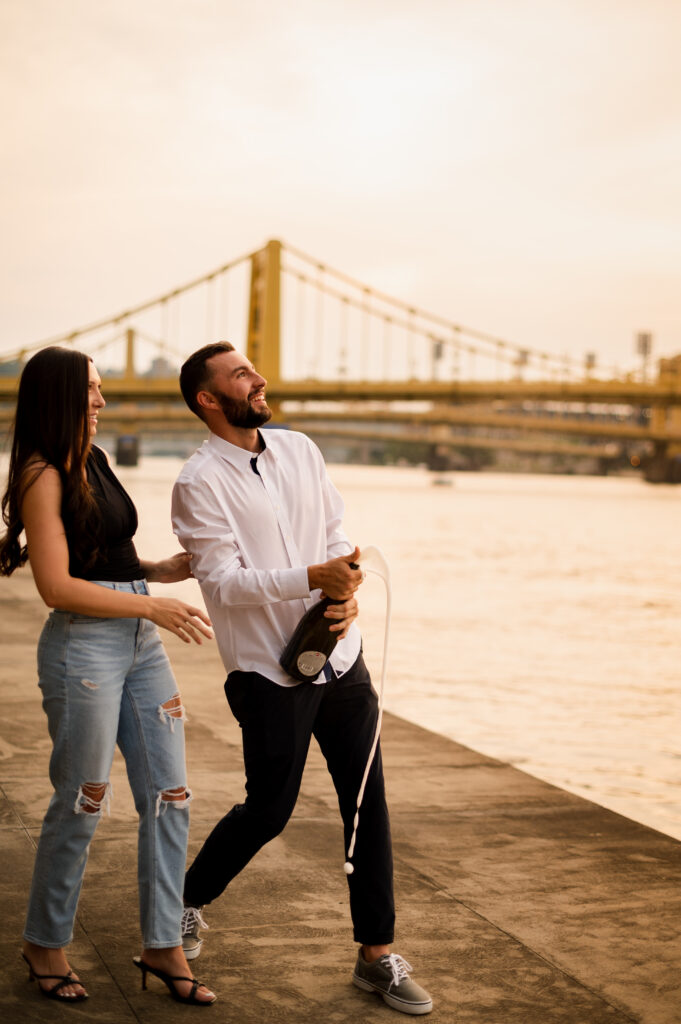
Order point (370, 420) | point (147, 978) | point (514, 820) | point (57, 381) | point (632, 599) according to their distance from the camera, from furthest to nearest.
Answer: point (370, 420), point (632, 599), point (514, 820), point (147, 978), point (57, 381)

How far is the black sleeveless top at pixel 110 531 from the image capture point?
2412mm

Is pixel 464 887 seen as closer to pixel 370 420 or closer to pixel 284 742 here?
pixel 284 742

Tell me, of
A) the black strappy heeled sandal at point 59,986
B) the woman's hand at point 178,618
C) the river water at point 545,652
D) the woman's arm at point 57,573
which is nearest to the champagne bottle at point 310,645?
the woman's hand at point 178,618

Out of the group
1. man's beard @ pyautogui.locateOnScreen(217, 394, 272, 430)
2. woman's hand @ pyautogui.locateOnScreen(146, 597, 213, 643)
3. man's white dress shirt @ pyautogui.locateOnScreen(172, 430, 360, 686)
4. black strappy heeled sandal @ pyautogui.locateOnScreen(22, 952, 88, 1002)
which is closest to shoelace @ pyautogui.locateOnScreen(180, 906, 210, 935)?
black strappy heeled sandal @ pyautogui.locateOnScreen(22, 952, 88, 1002)

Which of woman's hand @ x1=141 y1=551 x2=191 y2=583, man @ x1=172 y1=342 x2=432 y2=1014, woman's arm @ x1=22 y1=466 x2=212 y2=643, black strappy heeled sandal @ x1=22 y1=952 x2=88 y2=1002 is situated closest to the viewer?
woman's arm @ x1=22 y1=466 x2=212 y2=643

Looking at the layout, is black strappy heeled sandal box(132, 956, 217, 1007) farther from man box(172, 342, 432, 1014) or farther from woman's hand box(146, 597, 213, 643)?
woman's hand box(146, 597, 213, 643)

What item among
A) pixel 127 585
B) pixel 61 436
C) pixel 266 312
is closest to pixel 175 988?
pixel 127 585

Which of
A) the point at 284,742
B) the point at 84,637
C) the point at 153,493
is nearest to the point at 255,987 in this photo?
the point at 284,742

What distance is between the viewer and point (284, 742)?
8.45 feet

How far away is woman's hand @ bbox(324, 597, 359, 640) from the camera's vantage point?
99.4 inches

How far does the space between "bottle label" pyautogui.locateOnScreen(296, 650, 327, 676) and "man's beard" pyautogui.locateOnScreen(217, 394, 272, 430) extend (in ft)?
1.58

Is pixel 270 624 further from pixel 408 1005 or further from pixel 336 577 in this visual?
pixel 408 1005

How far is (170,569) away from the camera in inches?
106

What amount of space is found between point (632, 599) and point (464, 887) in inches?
594
